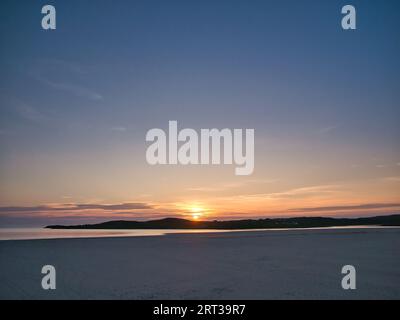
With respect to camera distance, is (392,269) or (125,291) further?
(392,269)

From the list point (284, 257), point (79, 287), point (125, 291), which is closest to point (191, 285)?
point (125, 291)

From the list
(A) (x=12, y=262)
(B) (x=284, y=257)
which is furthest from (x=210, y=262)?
(A) (x=12, y=262)

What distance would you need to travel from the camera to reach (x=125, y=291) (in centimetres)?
1365

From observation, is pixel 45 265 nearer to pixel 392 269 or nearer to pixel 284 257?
pixel 284 257

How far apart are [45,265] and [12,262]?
1879 millimetres

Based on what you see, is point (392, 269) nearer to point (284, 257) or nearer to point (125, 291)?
point (284, 257)

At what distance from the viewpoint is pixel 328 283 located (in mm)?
14391
